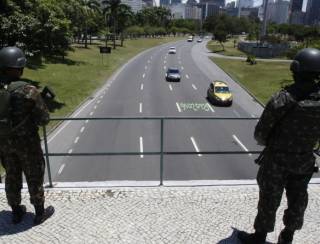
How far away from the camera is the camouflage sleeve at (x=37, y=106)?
14.8 ft

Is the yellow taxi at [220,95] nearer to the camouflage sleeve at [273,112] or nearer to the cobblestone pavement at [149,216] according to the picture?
the cobblestone pavement at [149,216]

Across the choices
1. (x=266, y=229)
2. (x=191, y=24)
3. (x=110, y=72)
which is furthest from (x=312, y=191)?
(x=191, y=24)

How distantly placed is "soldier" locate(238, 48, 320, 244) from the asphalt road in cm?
237

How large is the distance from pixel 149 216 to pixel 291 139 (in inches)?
91.3

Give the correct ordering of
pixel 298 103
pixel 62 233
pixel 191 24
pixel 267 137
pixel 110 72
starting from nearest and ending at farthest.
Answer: pixel 298 103
pixel 267 137
pixel 62 233
pixel 110 72
pixel 191 24

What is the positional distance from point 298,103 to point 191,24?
192m

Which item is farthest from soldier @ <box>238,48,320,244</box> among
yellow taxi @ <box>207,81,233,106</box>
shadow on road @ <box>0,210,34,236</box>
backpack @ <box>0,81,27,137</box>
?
yellow taxi @ <box>207,81,233,106</box>

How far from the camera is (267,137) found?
4.14 metres

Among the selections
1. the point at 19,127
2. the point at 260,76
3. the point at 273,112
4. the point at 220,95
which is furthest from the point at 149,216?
the point at 260,76

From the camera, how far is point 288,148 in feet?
13.4

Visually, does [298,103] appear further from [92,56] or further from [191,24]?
[191,24]

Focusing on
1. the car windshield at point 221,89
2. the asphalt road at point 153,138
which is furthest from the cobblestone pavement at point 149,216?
the car windshield at point 221,89

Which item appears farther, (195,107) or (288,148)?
(195,107)

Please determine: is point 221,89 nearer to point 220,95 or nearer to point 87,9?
point 220,95
